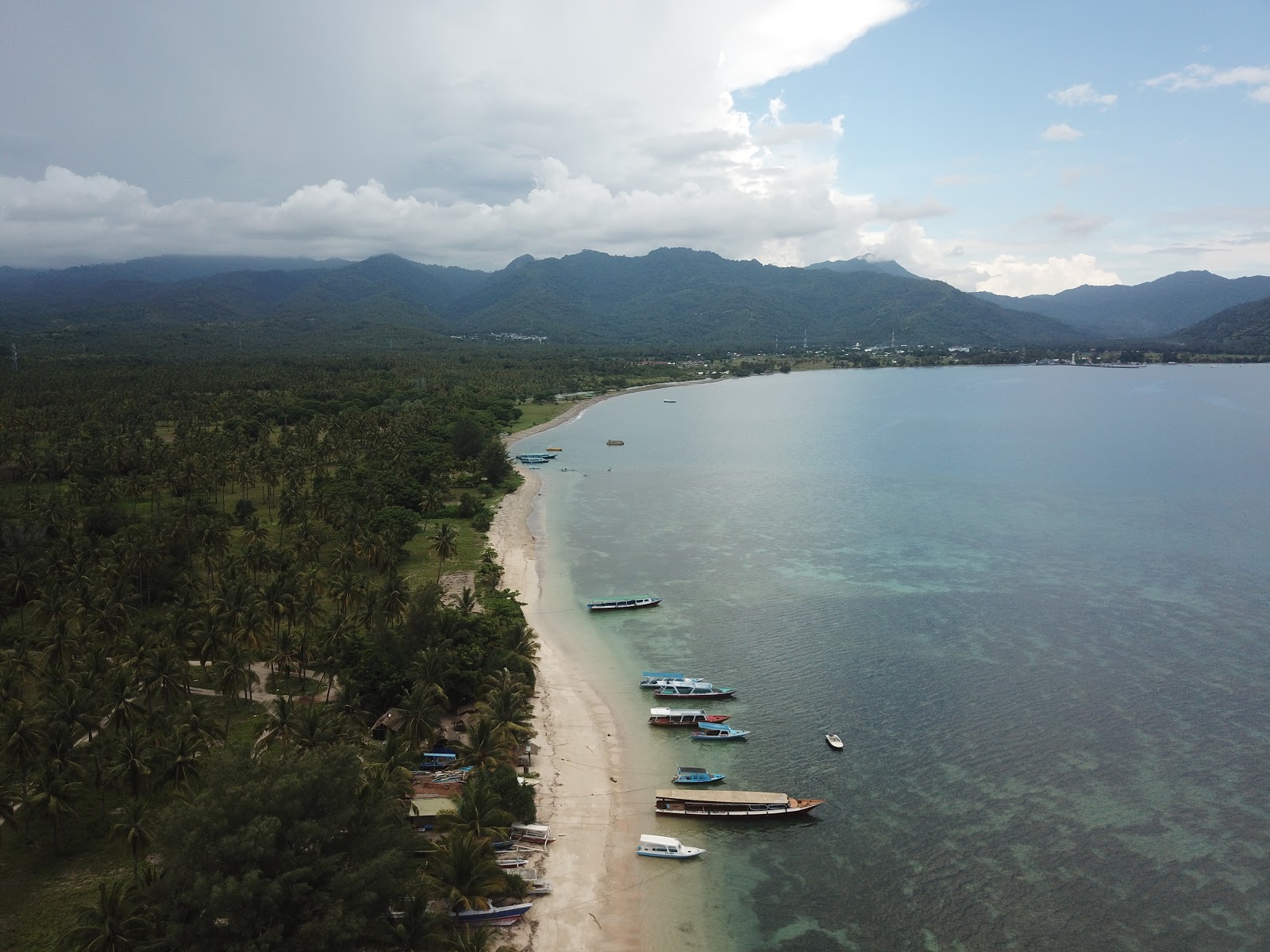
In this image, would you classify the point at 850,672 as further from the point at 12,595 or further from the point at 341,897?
the point at 12,595

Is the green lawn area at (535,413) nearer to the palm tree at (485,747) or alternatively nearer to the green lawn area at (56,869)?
the palm tree at (485,747)

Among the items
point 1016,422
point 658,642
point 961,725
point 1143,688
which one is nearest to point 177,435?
point 658,642

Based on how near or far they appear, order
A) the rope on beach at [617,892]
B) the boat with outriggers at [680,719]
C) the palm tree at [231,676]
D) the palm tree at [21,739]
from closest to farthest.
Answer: the rope on beach at [617,892] < the palm tree at [21,739] < the palm tree at [231,676] < the boat with outriggers at [680,719]

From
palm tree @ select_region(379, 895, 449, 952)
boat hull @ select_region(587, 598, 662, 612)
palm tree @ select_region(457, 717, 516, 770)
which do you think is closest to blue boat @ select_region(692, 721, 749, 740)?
palm tree @ select_region(457, 717, 516, 770)

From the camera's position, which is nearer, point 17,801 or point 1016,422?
point 17,801

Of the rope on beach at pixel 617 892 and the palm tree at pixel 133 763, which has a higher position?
the palm tree at pixel 133 763

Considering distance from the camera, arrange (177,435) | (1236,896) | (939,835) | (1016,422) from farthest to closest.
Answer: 1. (1016,422)
2. (177,435)
3. (939,835)
4. (1236,896)

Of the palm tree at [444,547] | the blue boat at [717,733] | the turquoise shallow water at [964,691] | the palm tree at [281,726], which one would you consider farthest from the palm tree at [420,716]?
the palm tree at [444,547]
